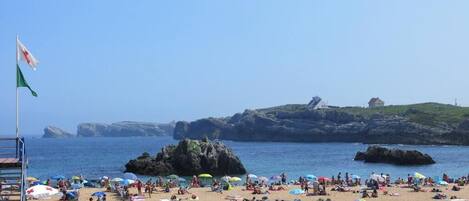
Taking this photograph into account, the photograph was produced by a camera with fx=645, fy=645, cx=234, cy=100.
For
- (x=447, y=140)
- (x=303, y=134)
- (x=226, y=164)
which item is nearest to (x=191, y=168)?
(x=226, y=164)

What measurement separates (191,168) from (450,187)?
95.0ft

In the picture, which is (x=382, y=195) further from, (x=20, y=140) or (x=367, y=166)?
(x=367, y=166)

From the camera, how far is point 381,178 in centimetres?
4906

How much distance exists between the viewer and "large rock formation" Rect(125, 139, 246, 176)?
67.6m

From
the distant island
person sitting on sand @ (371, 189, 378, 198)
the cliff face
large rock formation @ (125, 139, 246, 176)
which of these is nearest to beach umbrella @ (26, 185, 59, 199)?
person sitting on sand @ (371, 189, 378, 198)

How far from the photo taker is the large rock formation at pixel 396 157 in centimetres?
8506

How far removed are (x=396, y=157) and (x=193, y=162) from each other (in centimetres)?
3268

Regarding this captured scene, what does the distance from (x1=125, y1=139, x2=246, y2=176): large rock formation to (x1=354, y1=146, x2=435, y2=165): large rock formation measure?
26644mm

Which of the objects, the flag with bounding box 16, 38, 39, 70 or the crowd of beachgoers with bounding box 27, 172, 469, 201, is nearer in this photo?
the flag with bounding box 16, 38, 39, 70

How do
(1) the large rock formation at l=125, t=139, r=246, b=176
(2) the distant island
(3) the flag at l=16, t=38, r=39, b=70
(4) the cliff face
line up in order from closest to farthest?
(3) the flag at l=16, t=38, r=39, b=70 < (1) the large rock formation at l=125, t=139, r=246, b=176 < (2) the distant island < (4) the cliff face

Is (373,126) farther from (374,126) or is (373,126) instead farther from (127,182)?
(127,182)

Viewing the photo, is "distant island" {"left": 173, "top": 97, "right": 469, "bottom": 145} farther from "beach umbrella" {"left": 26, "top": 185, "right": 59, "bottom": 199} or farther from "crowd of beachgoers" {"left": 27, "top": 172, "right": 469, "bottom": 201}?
"beach umbrella" {"left": 26, "top": 185, "right": 59, "bottom": 199}

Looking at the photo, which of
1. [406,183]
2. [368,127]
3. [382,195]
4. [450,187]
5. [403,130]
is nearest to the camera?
[382,195]

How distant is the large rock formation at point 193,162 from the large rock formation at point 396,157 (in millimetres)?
26644
